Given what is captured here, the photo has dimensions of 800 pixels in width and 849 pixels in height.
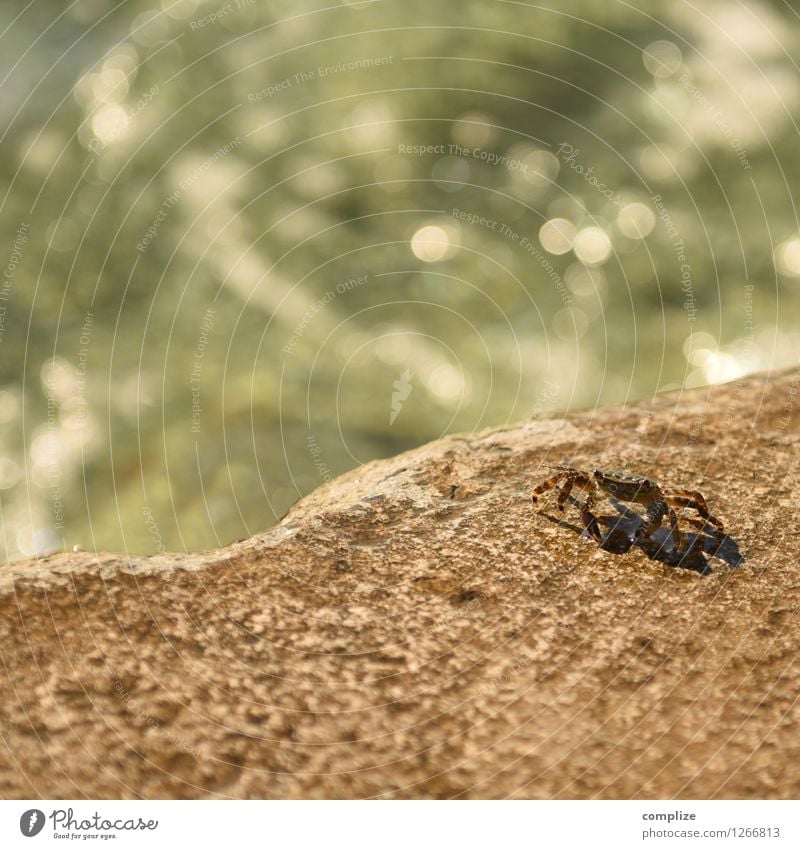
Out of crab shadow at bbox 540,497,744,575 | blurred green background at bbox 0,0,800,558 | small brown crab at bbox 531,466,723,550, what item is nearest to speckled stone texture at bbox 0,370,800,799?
crab shadow at bbox 540,497,744,575

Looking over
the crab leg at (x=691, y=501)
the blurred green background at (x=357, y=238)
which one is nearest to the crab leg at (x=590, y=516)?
the crab leg at (x=691, y=501)

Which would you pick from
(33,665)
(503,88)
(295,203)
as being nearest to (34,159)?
(295,203)

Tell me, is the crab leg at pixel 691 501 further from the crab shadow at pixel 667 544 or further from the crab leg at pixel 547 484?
the crab leg at pixel 547 484

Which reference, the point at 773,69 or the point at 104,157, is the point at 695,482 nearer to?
the point at 773,69

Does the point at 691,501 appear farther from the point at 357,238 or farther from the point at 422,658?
the point at 357,238

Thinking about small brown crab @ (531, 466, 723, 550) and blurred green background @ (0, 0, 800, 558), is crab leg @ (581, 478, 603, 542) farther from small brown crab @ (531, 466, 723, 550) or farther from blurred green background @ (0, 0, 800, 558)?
blurred green background @ (0, 0, 800, 558)
